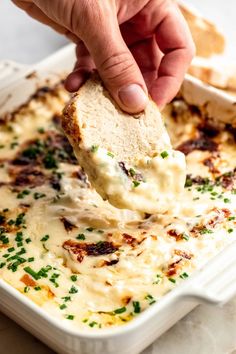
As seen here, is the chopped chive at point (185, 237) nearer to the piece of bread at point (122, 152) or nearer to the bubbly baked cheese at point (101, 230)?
the bubbly baked cheese at point (101, 230)

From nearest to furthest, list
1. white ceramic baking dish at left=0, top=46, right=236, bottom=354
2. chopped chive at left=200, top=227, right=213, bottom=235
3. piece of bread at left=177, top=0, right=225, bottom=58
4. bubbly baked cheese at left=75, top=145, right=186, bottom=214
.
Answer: white ceramic baking dish at left=0, top=46, right=236, bottom=354 < bubbly baked cheese at left=75, top=145, right=186, bottom=214 < chopped chive at left=200, top=227, right=213, bottom=235 < piece of bread at left=177, top=0, right=225, bottom=58

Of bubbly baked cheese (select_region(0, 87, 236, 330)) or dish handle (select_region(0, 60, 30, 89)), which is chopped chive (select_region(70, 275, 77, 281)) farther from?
dish handle (select_region(0, 60, 30, 89))

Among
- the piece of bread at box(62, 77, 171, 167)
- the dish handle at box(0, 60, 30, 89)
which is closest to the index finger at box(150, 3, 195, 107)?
the piece of bread at box(62, 77, 171, 167)

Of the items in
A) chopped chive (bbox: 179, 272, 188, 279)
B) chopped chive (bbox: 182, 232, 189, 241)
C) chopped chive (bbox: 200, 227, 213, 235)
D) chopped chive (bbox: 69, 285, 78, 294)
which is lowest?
chopped chive (bbox: 200, 227, 213, 235)

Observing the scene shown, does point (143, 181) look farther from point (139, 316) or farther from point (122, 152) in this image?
point (139, 316)

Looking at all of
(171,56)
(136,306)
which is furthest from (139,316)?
(171,56)

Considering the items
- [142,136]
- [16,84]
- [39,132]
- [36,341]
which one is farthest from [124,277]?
[16,84]

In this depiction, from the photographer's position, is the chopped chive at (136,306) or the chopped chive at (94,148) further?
the chopped chive at (94,148)

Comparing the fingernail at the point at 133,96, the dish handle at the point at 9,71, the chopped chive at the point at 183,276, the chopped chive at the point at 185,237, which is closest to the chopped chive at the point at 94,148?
the fingernail at the point at 133,96
